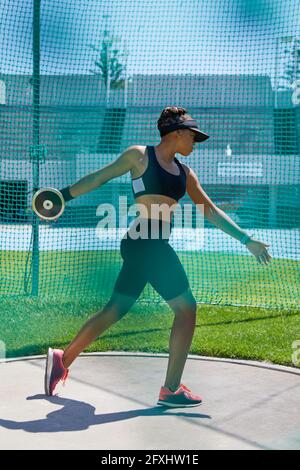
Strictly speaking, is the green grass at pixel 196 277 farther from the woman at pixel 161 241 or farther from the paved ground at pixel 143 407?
the woman at pixel 161 241

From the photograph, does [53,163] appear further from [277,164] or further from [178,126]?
[178,126]

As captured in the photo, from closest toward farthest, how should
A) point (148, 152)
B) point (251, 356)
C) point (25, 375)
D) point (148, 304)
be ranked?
point (148, 152) → point (25, 375) → point (251, 356) → point (148, 304)

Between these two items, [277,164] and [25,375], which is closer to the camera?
[25,375]

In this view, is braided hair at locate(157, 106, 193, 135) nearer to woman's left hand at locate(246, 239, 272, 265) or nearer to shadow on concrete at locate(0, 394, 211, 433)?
woman's left hand at locate(246, 239, 272, 265)

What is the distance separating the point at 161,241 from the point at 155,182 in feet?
Result: 1.14

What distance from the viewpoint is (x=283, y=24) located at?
8.73 m

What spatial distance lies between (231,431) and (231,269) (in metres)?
7.22

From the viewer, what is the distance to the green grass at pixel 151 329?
6.08 meters

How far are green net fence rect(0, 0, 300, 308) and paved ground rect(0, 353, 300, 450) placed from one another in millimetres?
3115

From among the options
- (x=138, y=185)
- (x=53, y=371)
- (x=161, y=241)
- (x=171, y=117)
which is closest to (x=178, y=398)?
(x=53, y=371)

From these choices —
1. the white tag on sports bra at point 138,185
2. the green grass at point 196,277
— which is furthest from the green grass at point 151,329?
the white tag on sports bra at point 138,185

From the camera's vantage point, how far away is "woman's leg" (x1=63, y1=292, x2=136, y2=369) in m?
4.56

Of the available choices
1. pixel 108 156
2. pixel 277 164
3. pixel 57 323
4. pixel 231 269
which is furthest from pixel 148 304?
pixel 277 164

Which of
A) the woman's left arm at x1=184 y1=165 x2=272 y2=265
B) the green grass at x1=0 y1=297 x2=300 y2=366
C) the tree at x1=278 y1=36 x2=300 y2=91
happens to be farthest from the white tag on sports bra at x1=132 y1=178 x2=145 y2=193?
the tree at x1=278 y1=36 x2=300 y2=91
